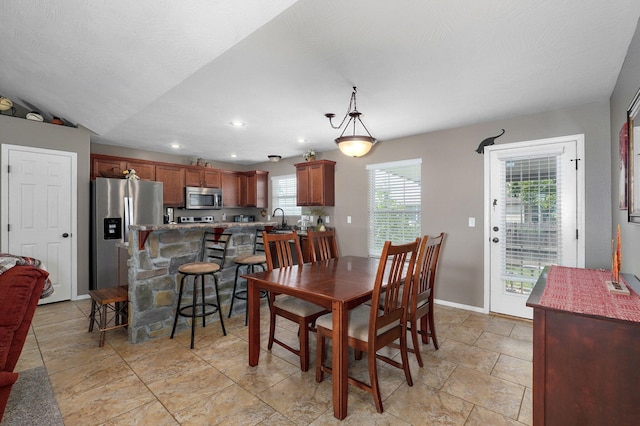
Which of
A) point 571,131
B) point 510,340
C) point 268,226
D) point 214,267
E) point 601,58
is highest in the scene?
point 601,58

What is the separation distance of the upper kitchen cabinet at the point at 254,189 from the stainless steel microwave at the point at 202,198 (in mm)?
556

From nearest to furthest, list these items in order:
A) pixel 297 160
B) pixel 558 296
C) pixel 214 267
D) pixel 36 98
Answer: pixel 558 296
pixel 214 267
pixel 36 98
pixel 297 160

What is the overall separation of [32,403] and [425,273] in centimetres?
286

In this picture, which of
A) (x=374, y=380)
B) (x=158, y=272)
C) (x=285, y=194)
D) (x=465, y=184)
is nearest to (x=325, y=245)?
(x=374, y=380)

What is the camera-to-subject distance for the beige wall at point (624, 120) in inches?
74.4

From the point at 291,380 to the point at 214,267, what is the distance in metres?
1.26

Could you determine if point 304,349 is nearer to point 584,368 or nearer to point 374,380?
point 374,380

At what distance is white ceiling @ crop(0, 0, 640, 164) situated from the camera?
5.76 ft

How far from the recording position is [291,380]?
221cm

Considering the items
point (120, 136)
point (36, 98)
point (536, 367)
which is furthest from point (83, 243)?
point (536, 367)

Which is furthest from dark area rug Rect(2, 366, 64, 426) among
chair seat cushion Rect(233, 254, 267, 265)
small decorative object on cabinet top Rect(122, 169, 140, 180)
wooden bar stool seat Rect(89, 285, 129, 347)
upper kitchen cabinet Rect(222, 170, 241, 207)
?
upper kitchen cabinet Rect(222, 170, 241, 207)

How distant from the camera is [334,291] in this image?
1915mm

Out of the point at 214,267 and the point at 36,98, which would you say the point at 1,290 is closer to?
the point at 214,267

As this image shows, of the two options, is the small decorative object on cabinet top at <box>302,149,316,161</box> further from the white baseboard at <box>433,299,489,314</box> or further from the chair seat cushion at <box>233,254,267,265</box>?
the white baseboard at <box>433,299,489,314</box>
